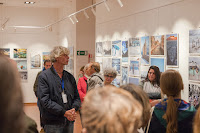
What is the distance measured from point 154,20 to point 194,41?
4.81 feet

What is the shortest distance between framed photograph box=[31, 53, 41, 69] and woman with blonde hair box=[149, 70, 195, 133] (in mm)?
13306

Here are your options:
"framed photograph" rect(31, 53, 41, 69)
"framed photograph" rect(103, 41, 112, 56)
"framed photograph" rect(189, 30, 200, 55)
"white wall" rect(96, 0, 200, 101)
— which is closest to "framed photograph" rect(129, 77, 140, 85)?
"white wall" rect(96, 0, 200, 101)

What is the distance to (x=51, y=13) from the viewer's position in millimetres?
15875

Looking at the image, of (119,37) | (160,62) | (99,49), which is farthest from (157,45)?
(99,49)

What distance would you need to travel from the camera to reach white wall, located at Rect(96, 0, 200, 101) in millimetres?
5309

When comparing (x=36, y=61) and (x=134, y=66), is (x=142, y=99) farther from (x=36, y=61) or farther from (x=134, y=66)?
(x=36, y=61)

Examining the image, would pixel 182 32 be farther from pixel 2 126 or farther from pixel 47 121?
pixel 2 126

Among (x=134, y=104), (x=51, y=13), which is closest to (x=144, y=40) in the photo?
(x=134, y=104)

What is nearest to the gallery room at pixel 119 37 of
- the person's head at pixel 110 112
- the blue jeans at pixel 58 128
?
the person's head at pixel 110 112

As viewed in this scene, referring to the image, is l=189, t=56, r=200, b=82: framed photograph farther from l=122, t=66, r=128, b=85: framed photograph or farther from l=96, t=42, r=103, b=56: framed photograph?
l=96, t=42, r=103, b=56: framed photograph

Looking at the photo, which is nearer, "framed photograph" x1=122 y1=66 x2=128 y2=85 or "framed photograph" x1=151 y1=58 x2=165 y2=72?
"framed photograph" x1=151 y1=58 x2=165 y2=72

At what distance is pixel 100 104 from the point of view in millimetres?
1204

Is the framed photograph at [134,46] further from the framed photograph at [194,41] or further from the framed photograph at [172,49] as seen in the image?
the framed photograph at [194,41]

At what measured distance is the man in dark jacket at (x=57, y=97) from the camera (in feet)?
14.4
